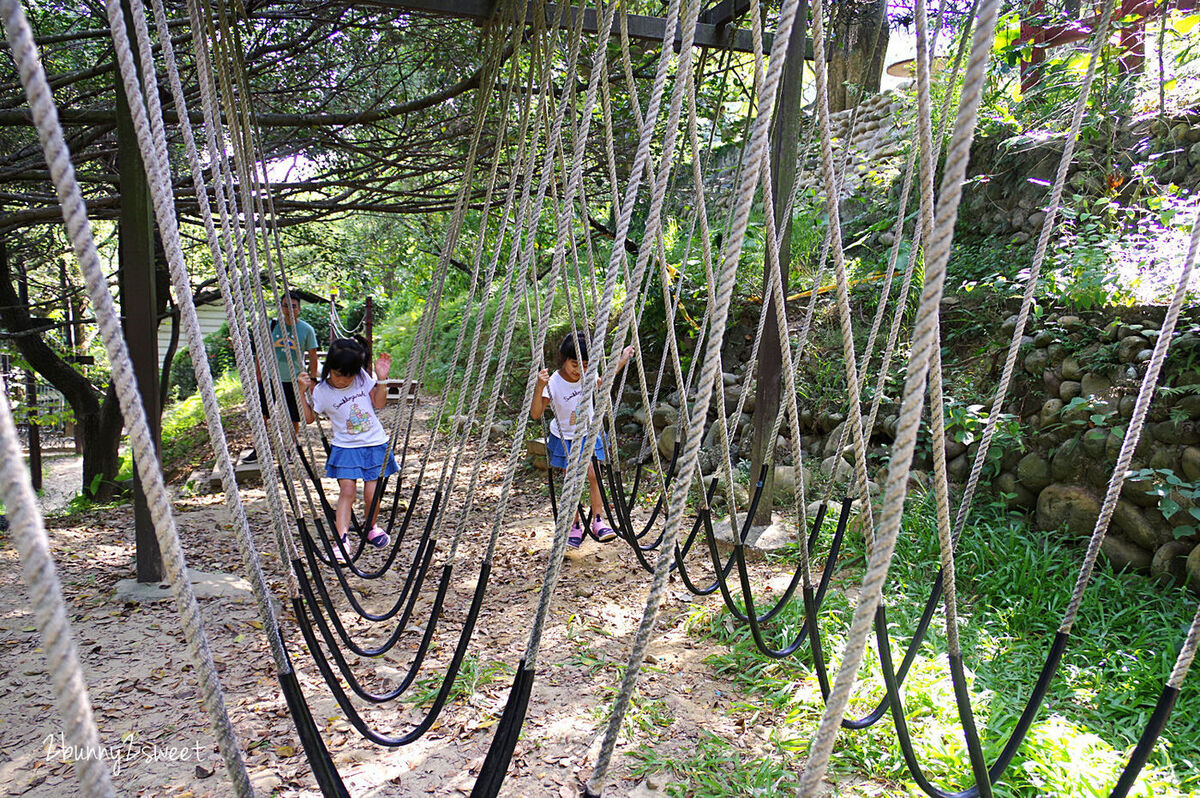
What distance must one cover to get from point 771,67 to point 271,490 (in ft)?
3.31

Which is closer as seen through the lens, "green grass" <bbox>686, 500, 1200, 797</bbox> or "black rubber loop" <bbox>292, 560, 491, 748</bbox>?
"black rubber loop" <bbox>292, 560, 491, 748</bbox>

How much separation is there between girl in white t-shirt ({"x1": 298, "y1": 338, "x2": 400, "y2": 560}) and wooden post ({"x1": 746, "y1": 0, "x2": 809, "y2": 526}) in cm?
150

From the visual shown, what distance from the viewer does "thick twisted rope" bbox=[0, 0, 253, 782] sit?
1.57 feet

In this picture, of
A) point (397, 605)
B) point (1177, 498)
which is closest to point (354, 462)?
point (397, 605)

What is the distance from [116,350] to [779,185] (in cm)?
256

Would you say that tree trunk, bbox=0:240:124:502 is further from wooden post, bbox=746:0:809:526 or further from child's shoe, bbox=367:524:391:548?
wooden post, bbox=746:0:809:526

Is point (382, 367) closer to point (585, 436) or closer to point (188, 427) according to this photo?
point (585, 436)

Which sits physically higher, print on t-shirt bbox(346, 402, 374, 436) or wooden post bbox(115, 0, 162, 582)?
wooden post bbox(115, 0, 162, 582)

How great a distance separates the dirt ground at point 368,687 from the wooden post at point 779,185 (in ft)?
2.19

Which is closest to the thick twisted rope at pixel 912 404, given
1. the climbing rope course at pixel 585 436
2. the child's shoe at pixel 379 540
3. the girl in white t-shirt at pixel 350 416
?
the climbing rope course at pixel 585 436

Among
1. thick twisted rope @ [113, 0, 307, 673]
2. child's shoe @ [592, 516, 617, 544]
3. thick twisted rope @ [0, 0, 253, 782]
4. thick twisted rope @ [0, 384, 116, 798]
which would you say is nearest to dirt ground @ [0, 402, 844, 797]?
child's shoe @ [592, 516, 617, 544]

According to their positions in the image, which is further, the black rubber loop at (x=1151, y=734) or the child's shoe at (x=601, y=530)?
the child's shoe at (x=601, y=530)

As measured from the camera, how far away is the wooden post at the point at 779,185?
2631mm

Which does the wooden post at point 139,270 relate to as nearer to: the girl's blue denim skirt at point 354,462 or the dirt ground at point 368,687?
the dirt ground at point 368,687
